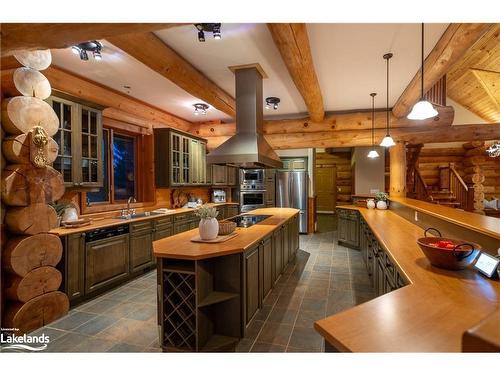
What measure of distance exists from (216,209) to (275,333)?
164 centimetres

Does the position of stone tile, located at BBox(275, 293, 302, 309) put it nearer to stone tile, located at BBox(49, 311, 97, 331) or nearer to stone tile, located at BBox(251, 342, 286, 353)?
stone tile, located at BBox(251, 342, 286, 353)

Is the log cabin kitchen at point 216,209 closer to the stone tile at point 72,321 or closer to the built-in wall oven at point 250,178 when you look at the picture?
the stone tile at point 72,321

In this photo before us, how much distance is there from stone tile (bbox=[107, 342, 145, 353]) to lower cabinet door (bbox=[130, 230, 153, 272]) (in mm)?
1607

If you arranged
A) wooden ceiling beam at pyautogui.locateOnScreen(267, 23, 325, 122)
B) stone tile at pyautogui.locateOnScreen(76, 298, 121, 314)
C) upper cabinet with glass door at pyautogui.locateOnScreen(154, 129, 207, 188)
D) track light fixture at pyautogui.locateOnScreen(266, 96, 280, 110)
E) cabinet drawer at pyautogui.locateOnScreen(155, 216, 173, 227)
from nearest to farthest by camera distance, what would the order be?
wooden ceiling beam at pyautogui.locateOnScreen(267, 23, 325, 122) → stone tile at pyautogui.locateOnScreen(76, 298, 121, 314) → cabinet drawer at pyautogui.locateOnScreen(155, 216, 173, 227) → track light fixture at pyautogui.locateOnScreen(266, 96, 280, 110) → upper cabinet with glass door at pyautogui.locateOnScreen(154, 129, 207, 188)

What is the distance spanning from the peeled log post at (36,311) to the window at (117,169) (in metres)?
1.70

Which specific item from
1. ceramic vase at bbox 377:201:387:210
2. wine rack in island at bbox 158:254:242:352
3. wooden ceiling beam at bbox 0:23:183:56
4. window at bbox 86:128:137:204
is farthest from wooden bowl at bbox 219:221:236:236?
ceramic vase at bbox 377:201:387:210

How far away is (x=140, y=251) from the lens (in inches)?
155

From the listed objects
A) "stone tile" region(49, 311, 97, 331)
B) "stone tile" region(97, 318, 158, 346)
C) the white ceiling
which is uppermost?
the white ceiling

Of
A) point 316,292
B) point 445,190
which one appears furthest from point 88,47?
point 445,190

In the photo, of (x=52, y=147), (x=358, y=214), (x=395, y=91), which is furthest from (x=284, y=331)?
(x=395, y=91)

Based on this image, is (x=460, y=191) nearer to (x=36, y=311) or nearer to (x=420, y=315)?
(x=420, y=315)

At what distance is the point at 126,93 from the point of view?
4445mm

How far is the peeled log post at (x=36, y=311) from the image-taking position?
237 cm

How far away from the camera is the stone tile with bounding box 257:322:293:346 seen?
2.34 meters
